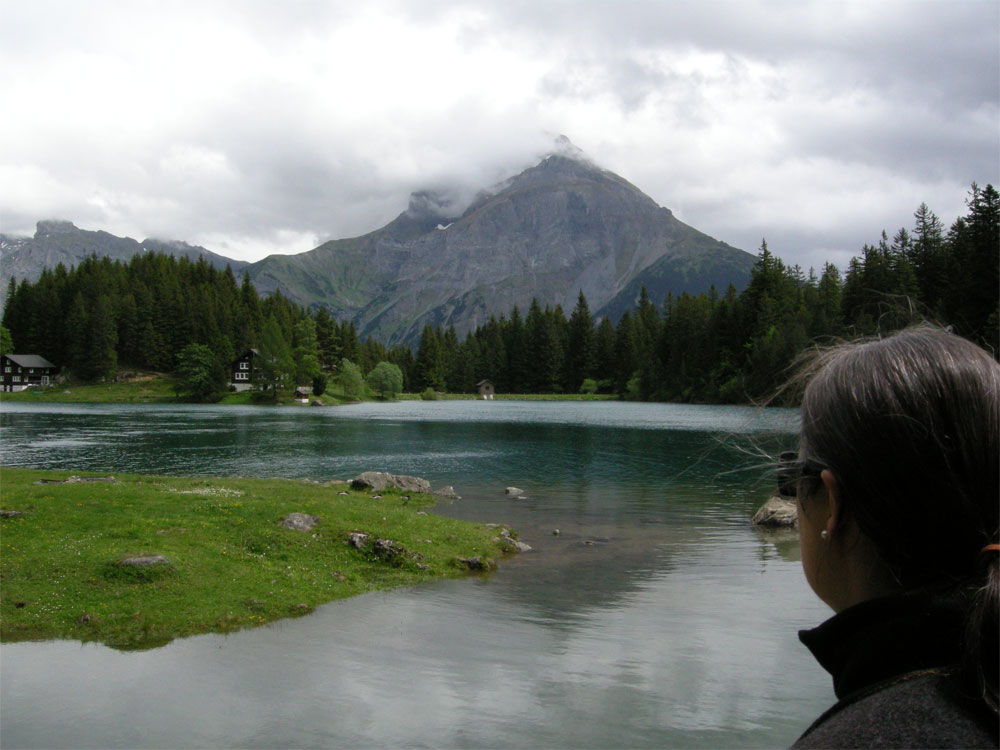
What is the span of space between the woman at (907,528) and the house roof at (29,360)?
626 ft

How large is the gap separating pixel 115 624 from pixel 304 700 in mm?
5285

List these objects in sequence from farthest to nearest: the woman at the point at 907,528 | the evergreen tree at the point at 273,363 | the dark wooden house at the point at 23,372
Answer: the dark wooden house at the point at 23,372
the evergreen tree at the point at 273,363
the woman at the point at 907,528

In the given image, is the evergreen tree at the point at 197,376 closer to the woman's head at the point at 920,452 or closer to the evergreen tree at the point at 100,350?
the evergreen tree at the point at 100,350

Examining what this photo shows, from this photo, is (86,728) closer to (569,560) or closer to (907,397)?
(907,397)

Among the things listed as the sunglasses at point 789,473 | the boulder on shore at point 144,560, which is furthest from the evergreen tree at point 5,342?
the sunglasses at point 789,473

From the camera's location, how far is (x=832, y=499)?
186 cm

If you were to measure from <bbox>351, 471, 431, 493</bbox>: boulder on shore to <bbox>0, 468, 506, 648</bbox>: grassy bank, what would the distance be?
17.4 ft

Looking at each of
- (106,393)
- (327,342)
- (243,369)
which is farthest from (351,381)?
(106,393)

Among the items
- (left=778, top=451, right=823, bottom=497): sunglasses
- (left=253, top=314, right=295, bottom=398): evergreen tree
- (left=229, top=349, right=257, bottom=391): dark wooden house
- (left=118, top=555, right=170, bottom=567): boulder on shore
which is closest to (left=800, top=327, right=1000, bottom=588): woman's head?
(left=778, top=451, right=823, bottom=497): sunglasses

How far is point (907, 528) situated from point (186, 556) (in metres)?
18.4

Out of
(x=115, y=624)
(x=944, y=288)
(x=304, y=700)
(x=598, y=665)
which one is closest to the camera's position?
(x=304, y=700)

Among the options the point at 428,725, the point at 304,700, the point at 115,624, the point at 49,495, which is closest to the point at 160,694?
the point at 304,700

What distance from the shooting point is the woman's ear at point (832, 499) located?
1831 mm

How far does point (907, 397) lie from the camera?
172cm
